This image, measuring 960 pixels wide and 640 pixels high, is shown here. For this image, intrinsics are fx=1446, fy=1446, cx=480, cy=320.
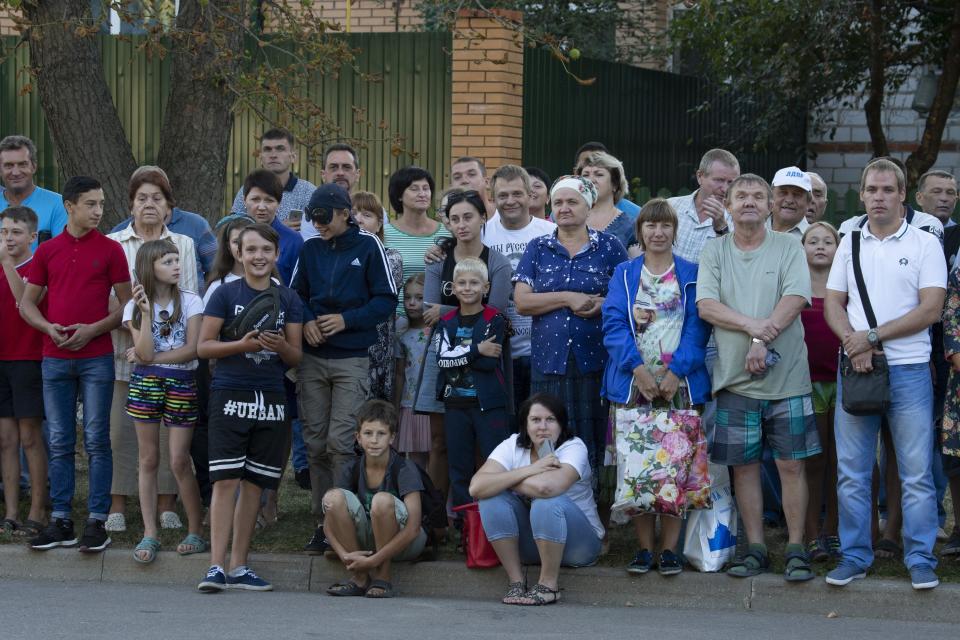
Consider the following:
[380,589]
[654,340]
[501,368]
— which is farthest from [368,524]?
[654,340]

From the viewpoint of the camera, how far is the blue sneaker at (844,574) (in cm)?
716

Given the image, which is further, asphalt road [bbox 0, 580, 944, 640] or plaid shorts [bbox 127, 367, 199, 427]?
plaid shorts [bbox 127, 367, 199, 427]

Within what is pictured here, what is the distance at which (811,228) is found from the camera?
8148mm

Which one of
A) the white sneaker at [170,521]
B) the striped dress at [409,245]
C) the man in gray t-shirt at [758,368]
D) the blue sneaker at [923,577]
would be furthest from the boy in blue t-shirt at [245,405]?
the blue sneaker at [923,577]

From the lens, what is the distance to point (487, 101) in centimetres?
1362

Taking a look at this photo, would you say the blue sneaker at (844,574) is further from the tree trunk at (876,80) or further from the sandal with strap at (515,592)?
the tree trunk at (876,80)

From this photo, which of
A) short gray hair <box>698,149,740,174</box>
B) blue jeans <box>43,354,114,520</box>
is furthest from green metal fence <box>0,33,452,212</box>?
blue jeans <box>43,354,114,520</box>

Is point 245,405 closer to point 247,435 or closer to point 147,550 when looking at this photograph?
point 247,435

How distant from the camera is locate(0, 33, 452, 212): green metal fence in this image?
13930mm

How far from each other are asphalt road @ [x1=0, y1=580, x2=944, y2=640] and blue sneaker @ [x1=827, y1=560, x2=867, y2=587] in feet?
0.66

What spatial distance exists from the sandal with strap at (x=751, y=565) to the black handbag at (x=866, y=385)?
0.89m

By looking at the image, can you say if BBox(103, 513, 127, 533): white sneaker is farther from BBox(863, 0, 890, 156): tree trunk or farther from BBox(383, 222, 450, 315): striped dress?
BBox(863, 0, 890, 156): tree trunk

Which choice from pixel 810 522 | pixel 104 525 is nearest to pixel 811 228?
pixel 810 522

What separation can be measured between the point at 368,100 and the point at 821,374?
730 centimetres
